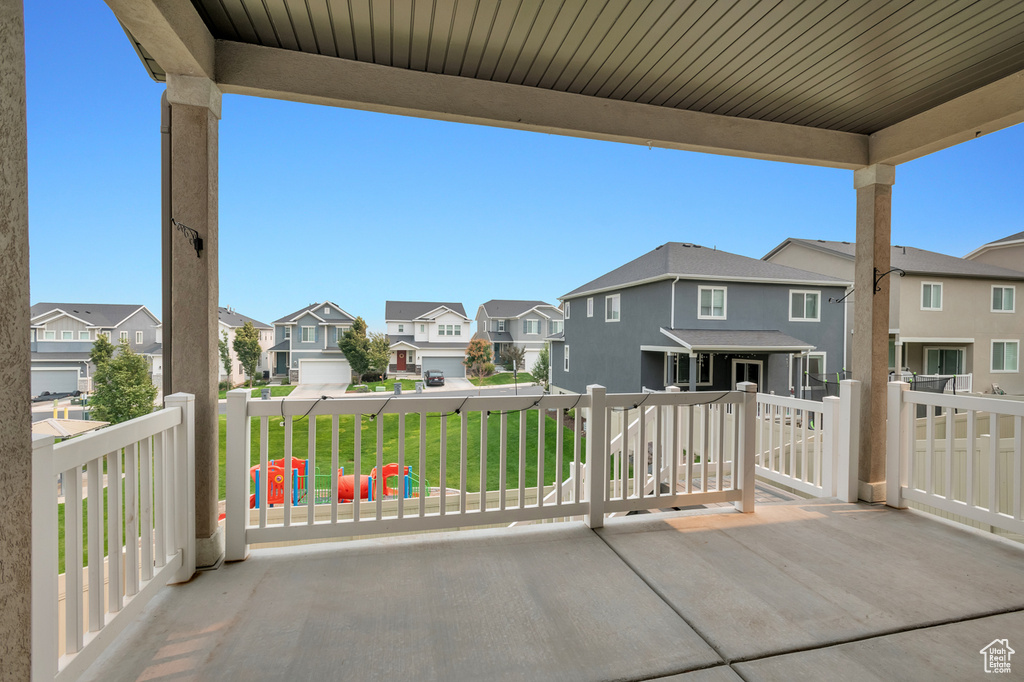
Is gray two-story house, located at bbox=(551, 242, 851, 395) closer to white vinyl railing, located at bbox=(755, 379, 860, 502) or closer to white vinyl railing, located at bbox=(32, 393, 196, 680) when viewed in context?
white vinyl railing, located at bbox=(755, 379, 860, 502)

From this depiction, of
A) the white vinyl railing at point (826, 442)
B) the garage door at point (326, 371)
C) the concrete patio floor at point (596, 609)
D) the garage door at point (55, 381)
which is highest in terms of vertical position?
the garage door at point (55, 381)

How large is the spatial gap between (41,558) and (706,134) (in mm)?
3602

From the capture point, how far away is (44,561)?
3.90ft

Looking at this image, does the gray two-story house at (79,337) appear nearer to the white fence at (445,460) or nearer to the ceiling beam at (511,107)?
the white fence at (445,460)

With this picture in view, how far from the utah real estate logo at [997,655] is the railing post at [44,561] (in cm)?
276

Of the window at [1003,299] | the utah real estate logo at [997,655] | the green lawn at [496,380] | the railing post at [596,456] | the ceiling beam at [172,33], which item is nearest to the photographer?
the utah real estate logo at [997,655]

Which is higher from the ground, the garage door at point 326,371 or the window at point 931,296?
the window at point 931,296

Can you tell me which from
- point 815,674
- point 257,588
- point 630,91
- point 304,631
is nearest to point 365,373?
point 257,588

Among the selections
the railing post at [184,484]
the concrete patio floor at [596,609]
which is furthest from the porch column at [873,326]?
the railing post at [184,484]

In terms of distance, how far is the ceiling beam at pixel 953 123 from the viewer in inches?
104

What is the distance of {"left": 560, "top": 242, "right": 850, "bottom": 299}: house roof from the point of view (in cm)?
891

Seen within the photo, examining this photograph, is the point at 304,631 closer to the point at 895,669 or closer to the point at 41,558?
the point at 41,558

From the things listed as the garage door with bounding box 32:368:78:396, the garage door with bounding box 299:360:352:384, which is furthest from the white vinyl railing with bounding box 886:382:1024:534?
the garage door with bounding box 32:368:78:396

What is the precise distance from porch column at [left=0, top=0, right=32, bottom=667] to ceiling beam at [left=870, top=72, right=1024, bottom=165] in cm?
414
